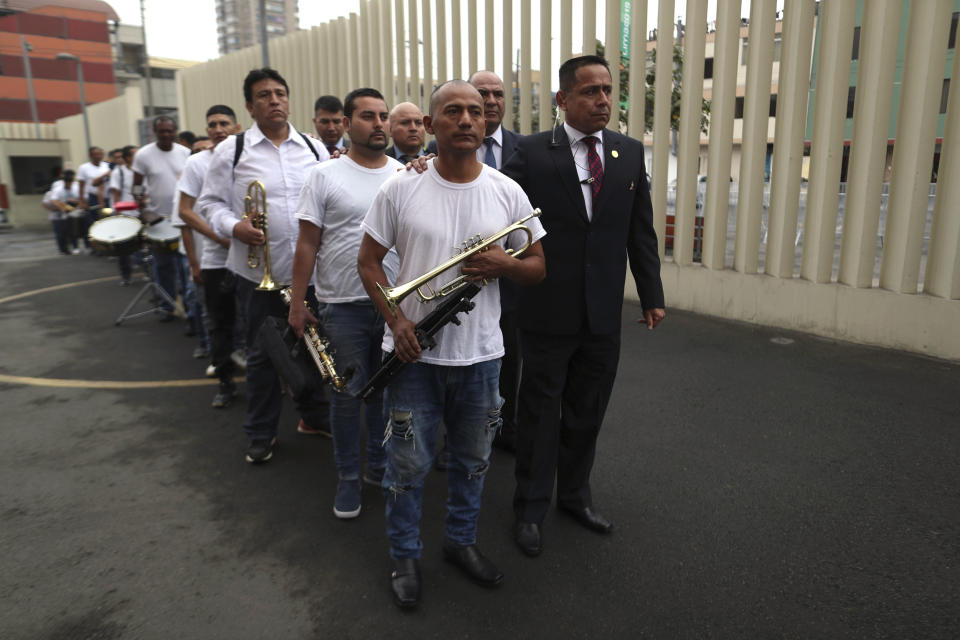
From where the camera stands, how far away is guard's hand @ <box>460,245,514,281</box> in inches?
95.8

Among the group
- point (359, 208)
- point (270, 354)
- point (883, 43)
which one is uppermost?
point (883, 43)

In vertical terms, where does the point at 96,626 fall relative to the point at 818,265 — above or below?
below

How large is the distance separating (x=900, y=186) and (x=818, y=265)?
100cm

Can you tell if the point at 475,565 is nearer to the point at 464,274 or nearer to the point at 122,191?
the point at 464,274

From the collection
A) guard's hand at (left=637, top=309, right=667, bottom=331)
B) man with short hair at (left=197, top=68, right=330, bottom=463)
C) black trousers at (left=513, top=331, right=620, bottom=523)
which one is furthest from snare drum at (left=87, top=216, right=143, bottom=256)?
guard's hand at (left=637, top=309, right=667, bottom=331)

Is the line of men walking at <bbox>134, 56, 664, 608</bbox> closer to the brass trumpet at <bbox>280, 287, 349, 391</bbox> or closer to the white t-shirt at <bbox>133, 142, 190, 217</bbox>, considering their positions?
the brass trumpet at <bbox>280, 287, 349, 391</bbox>

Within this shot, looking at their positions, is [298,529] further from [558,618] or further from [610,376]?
[610,376]

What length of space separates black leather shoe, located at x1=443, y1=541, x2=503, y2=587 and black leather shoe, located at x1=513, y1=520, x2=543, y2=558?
0.22 meters

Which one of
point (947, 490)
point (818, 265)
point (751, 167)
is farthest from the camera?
point (751, 167)

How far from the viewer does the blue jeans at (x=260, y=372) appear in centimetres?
403

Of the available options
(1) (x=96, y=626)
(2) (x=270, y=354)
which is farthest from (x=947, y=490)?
(1) (x=96, y=626)

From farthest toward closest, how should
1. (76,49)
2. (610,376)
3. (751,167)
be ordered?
(76,49)
(751,167)
(610,376)

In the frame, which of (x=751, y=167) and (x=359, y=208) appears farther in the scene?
(x=751, y=167)

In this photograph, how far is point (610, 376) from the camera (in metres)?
3.14
